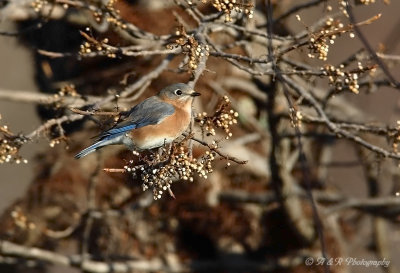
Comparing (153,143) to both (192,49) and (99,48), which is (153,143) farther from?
(192,49)

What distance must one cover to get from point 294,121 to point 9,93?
3.78 metres

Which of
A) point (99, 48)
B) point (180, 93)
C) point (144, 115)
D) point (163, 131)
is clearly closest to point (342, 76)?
point (180, 93)

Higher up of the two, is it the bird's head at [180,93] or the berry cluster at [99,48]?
the berry cluster at [99,48]

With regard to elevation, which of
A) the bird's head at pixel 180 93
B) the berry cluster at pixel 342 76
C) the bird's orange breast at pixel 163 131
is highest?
the bird's head at pixel 180 93

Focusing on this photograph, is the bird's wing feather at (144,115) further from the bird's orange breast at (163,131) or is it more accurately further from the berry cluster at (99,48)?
the berry cluster at (99,48)

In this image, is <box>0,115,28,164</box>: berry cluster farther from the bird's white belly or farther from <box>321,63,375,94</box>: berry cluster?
<box>321,63,375,94</box>: berry cluster

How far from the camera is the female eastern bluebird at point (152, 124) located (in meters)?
4.61

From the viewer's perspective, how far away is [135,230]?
8.23 metres

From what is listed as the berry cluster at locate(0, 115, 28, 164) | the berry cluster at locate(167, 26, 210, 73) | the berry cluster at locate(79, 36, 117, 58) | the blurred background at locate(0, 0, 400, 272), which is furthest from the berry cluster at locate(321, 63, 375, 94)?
the blurred background at locate(0, 0, 400, 272)

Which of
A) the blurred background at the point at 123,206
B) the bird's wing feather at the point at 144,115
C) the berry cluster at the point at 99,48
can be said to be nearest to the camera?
the berry cluster at the point at 99,48

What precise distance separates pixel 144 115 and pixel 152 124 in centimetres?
9

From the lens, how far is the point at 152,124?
4789mm

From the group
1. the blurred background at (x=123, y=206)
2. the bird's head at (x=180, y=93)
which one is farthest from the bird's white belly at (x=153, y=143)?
Answer: the blurred background at (x=123, y=206)

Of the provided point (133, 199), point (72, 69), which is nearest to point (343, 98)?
point (133, 199)
